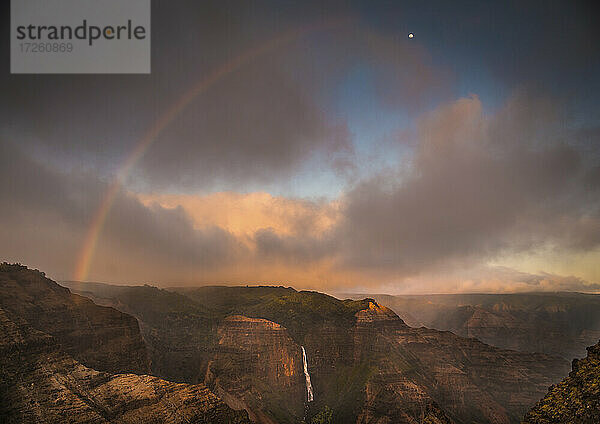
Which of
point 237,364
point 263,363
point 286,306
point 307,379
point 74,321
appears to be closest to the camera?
point 74,321

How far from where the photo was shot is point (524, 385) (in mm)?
113688

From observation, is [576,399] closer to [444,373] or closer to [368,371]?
[368,371]

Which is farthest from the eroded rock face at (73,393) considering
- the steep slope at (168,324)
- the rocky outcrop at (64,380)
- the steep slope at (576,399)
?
the steep slope at (168,324)

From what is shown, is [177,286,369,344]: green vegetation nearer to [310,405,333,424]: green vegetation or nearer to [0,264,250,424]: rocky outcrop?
[310,405,333,424]: green vegetation

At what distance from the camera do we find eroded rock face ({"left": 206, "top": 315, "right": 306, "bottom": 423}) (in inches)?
3915

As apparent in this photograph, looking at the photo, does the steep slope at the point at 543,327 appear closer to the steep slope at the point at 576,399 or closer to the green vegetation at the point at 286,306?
the green vegetation at the point at 286,306

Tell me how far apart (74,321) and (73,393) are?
24403 mm

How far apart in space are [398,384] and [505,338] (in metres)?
→ 100.0

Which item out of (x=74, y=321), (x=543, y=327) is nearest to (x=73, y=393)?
(x=74, y=321)

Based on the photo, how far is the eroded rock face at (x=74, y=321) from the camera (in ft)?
194

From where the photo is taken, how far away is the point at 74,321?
6425 centimetres

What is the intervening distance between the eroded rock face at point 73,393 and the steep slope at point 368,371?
40.8 metres

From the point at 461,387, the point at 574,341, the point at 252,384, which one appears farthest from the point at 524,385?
the point at 252,384

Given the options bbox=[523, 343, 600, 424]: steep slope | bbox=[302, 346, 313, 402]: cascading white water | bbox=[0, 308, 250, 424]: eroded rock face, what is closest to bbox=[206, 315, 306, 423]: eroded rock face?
bbox=[302, 346, 313, 402]: cascading white water
